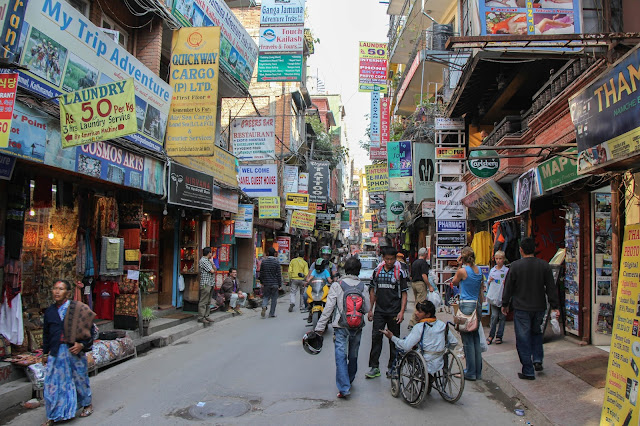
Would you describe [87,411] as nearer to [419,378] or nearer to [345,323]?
[345,323]

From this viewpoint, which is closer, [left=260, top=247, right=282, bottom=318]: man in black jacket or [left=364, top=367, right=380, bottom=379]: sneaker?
[left=364, top=367, right=380, bottom=379]: sneaker

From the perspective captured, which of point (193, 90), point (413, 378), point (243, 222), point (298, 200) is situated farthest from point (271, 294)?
point (298, 200)

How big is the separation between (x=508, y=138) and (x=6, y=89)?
413 inches

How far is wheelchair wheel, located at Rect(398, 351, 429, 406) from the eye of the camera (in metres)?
5.57

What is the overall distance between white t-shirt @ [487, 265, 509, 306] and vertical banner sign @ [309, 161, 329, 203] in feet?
A: 59.9

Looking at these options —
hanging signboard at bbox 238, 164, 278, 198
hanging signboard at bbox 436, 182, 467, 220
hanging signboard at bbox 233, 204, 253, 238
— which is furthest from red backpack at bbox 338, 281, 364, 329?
hanging signboard at bbox 233, 204, 253, 238

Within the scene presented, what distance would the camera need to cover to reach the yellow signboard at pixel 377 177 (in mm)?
23438

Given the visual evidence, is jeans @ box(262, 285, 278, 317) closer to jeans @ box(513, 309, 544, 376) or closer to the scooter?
the scooter

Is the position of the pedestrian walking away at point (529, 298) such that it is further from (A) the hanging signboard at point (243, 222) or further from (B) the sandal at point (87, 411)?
(A) the hanging signboard at point (243, 222)

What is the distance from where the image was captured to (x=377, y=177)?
23.6 m

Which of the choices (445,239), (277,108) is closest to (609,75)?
(445,239)

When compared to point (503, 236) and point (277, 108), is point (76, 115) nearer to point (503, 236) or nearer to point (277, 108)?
point (503, 236)

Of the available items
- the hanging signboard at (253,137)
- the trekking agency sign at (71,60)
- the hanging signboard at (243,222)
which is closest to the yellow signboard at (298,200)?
the hanging signboard at (243,222)

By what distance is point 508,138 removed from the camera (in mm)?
11875
